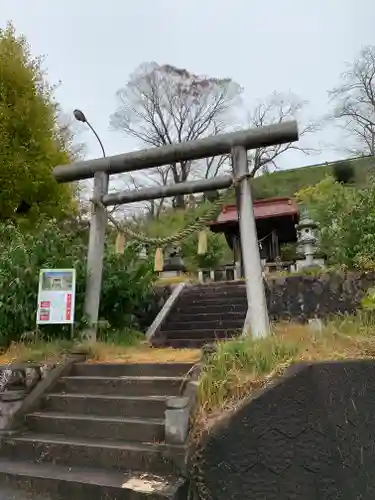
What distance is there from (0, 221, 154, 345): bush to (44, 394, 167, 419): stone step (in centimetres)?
199

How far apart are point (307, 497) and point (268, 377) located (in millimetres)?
1006

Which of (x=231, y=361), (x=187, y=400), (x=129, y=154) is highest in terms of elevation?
(x=129, y=154)

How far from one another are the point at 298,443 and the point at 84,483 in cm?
183

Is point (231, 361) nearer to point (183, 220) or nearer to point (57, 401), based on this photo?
point (57, 401)

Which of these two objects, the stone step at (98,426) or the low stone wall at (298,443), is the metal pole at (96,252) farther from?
the low stone wall at (298,443)

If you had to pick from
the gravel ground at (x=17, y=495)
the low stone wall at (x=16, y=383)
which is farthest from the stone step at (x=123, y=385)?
the gravel ground at (x=17, y=495)

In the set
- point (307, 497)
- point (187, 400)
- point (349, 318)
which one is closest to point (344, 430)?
point (307, 497)

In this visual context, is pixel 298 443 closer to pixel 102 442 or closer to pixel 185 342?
pixel 102 442

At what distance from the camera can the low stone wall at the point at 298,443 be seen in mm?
3549

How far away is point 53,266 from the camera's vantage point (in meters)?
7.14

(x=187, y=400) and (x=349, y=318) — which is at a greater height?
(x=349, y=318)

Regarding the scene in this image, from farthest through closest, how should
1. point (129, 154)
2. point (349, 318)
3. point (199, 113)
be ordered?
point (199, 113), point (129, 154), point (349, 318)

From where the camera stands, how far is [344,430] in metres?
4.08

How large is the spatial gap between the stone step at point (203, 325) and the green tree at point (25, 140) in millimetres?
4697
